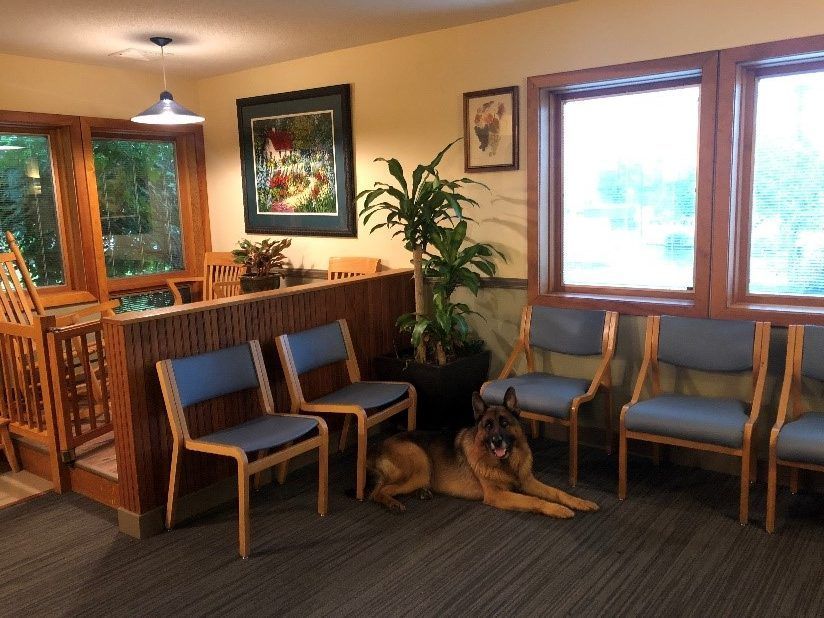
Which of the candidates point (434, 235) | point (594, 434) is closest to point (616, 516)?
point (594, 434)

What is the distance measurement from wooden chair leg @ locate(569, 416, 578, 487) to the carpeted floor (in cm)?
6

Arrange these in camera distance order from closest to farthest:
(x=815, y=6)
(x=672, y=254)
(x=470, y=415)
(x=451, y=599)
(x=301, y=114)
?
(x=451, y=599) → (x=815, y=6) → (x=672, y=254) → (x=470, y=415) → (x=301, y=114)

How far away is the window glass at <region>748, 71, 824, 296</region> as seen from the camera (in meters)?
3.31

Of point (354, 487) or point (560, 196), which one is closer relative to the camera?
point (354, 487)

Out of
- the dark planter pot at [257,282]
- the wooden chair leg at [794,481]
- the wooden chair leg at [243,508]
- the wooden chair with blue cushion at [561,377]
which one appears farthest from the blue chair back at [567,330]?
the dark planter pot at [257,282]

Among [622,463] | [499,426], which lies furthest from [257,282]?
[622,463]

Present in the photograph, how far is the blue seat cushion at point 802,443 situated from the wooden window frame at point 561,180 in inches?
33.6

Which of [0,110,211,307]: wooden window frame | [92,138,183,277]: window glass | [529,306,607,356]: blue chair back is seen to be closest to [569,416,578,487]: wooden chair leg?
[529,306,607,356]: blue chair back

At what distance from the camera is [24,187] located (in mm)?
4871

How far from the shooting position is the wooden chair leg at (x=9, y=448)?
3.90 meters

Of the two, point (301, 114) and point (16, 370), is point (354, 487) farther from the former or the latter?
point (301, 114)

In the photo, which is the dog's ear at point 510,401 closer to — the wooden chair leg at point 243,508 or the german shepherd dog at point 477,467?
the german shepherd dog at point 477,467

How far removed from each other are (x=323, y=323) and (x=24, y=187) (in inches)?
103

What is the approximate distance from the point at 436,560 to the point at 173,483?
4.02ft
